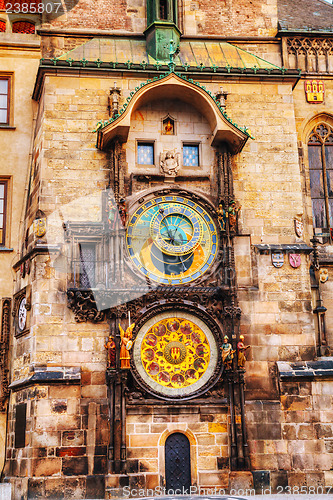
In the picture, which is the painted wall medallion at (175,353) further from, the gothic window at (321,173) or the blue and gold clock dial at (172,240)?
the gothic window at (321,173)

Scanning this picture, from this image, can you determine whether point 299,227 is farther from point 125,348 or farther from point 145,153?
point 125,348

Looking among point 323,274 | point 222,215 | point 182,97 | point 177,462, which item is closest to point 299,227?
point 323,274

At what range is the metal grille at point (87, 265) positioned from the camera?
55.2 ft

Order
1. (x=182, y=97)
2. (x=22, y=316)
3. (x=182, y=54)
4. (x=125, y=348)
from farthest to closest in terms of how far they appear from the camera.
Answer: (x=182, y=54) → (x=182, y=97) → (x=22, y=316) → (x=125, y=348)

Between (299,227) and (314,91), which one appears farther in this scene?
(314,91)

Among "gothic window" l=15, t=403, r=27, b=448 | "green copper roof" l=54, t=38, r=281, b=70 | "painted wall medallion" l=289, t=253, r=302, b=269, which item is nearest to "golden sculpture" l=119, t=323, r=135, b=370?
"gothic window" l=15, t=403, r=27, b=448

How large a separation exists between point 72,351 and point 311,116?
8.72 m

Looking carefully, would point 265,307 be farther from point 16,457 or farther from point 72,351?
point 16,457

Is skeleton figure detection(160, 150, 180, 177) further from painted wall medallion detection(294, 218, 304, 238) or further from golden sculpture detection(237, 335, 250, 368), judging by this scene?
golden sculpture detection(237, 335, 250, 368)

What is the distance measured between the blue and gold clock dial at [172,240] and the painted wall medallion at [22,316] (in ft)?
8.71

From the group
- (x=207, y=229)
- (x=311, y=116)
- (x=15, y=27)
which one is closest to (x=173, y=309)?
(x=207, y=229)

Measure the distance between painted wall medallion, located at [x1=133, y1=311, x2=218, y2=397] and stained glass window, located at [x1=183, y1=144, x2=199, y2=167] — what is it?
3.64m

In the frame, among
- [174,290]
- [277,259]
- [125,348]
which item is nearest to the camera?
[125,348]

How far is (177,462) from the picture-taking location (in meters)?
16.0
